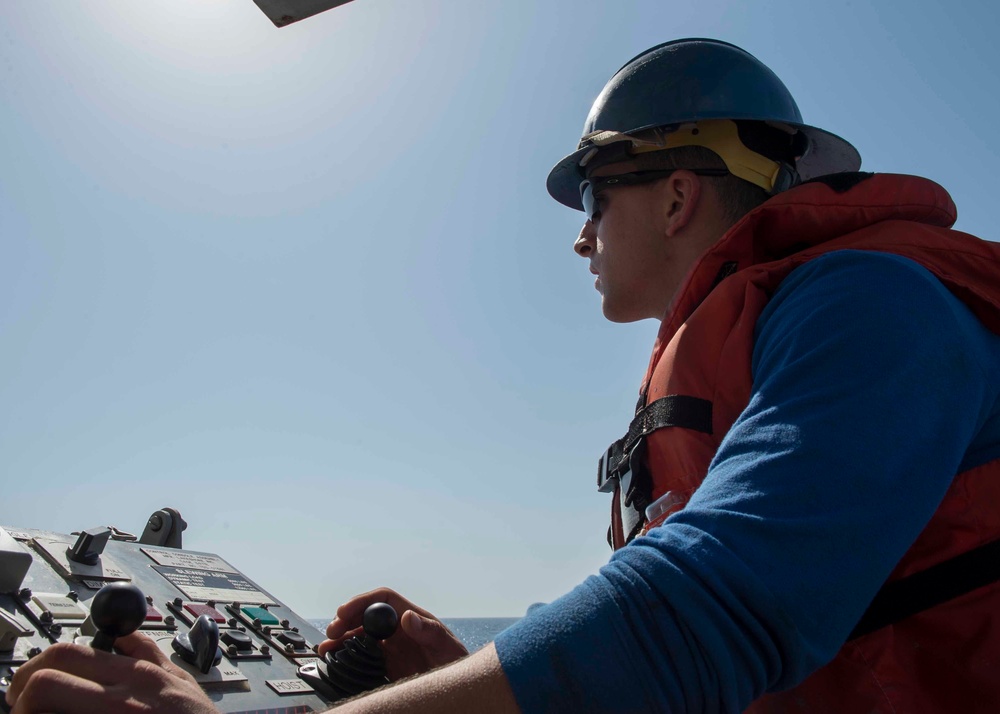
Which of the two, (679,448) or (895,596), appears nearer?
(895,596)

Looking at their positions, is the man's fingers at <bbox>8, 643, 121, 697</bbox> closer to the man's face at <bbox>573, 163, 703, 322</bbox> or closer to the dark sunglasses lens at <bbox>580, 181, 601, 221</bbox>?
the man's face at <bbox>573, 163, 703, 322</bbox>

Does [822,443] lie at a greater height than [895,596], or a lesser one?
greater

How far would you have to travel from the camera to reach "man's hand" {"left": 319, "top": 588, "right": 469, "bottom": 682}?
8.53 ft

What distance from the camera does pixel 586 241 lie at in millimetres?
3197

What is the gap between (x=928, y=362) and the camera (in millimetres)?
1415

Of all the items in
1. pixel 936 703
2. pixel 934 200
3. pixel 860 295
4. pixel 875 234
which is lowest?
pixel 936 703

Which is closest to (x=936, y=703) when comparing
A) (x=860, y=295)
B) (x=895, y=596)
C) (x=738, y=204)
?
(x=895, y=596)

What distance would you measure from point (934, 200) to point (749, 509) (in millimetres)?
1354

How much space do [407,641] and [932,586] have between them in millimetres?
1675

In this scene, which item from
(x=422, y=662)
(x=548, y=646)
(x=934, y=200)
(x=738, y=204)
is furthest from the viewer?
(x=738, y=204)

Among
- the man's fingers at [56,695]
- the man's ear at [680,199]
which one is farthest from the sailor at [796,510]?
the man's ear at [680,199]

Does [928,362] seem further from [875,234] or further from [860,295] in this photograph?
[875,234]

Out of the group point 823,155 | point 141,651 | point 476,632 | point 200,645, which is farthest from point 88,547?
point 476,632

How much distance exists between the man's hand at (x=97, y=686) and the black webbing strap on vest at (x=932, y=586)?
1.28 m
